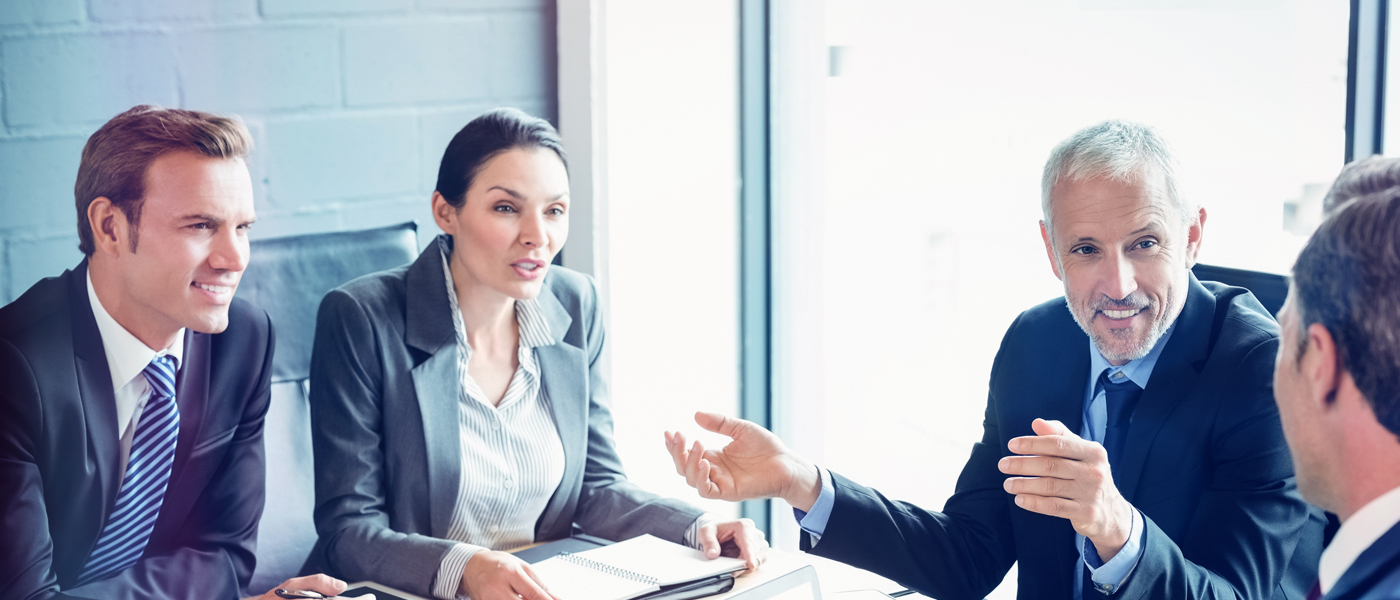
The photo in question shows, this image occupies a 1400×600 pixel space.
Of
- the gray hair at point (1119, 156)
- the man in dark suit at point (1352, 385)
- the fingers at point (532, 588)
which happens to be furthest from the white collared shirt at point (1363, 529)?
the fingers at point (532, 588)

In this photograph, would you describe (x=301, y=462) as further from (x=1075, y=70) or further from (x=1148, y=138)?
(x=1075, y=70)

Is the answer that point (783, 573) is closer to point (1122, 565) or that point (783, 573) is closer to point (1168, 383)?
point (1122, 565)

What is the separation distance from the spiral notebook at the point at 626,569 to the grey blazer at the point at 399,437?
19 centimetres

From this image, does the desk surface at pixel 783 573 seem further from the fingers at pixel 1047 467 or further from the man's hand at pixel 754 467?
the fingers at pixel 1047 467

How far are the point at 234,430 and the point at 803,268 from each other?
1480mm

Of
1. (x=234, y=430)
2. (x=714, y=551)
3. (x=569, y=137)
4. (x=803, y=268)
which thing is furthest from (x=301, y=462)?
(x=803, y=268)

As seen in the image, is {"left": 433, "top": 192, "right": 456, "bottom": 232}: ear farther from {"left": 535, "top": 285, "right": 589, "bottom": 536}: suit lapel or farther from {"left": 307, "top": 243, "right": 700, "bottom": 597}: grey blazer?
{"left": 535, "top": 285, "right": 589, "bottom": 536}: suit lapel

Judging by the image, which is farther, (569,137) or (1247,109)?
(569,137)

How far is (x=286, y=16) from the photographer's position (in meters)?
1.81

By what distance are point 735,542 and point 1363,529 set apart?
0.83 meters

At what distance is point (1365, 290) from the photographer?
0.82m

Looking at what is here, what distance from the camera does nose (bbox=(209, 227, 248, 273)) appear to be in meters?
1.31

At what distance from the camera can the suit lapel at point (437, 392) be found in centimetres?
167

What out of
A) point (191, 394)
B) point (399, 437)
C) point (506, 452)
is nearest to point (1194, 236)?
point (506, 452)
